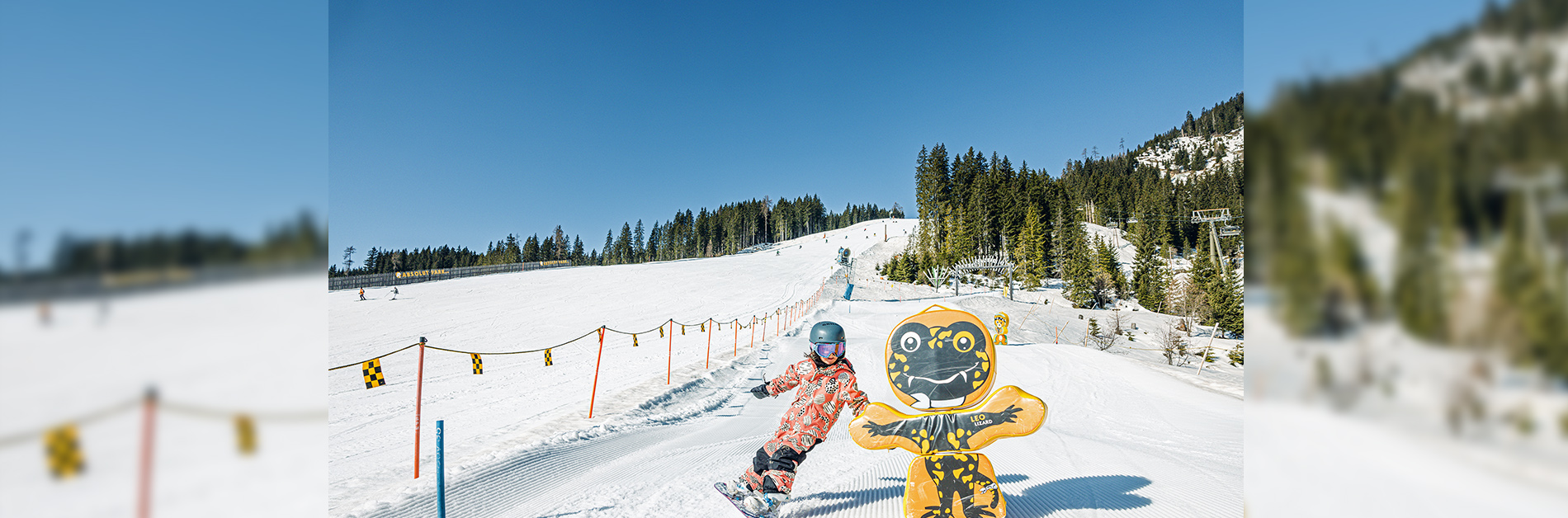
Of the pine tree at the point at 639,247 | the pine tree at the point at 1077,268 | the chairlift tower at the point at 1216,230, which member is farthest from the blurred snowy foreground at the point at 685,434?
the pine tree at the point at 639,247

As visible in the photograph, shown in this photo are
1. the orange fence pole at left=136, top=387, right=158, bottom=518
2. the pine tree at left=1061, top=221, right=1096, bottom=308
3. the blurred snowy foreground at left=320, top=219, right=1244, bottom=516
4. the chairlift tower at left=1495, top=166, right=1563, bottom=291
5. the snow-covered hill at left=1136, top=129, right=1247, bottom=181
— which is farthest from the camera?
the snow-covered hill at left=1136, top=129, right=1247, bottom=181

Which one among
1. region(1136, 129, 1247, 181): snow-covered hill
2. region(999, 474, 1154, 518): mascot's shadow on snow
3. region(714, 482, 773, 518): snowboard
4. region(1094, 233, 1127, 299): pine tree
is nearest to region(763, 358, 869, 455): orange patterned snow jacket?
region(714, 482, 773, 518): snowboard

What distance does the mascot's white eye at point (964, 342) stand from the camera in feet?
10.0

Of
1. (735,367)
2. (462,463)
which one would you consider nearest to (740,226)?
(735,367)

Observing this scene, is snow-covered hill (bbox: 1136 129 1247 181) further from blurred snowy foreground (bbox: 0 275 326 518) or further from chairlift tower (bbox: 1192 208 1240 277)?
blurred snowy foreground (bbox: 0 275 326 518)

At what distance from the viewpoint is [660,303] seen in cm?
2722

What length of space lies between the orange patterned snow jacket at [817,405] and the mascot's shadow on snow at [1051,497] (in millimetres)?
456

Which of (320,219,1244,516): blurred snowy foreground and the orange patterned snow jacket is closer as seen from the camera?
the orange patterned snow jacket

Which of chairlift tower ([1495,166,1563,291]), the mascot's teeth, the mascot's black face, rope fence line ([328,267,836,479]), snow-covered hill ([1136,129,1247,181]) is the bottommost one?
rope fence line ([328,267,836,479])

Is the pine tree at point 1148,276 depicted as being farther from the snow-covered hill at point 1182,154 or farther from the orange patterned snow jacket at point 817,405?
the snow-covered hill at point 1182,154

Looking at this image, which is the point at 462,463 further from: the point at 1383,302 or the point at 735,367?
the point at 735,367

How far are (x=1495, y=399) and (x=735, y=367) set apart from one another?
10.4 meters

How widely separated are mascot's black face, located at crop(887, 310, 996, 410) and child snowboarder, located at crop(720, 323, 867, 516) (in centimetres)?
41

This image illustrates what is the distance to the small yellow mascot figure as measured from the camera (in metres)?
3.00
